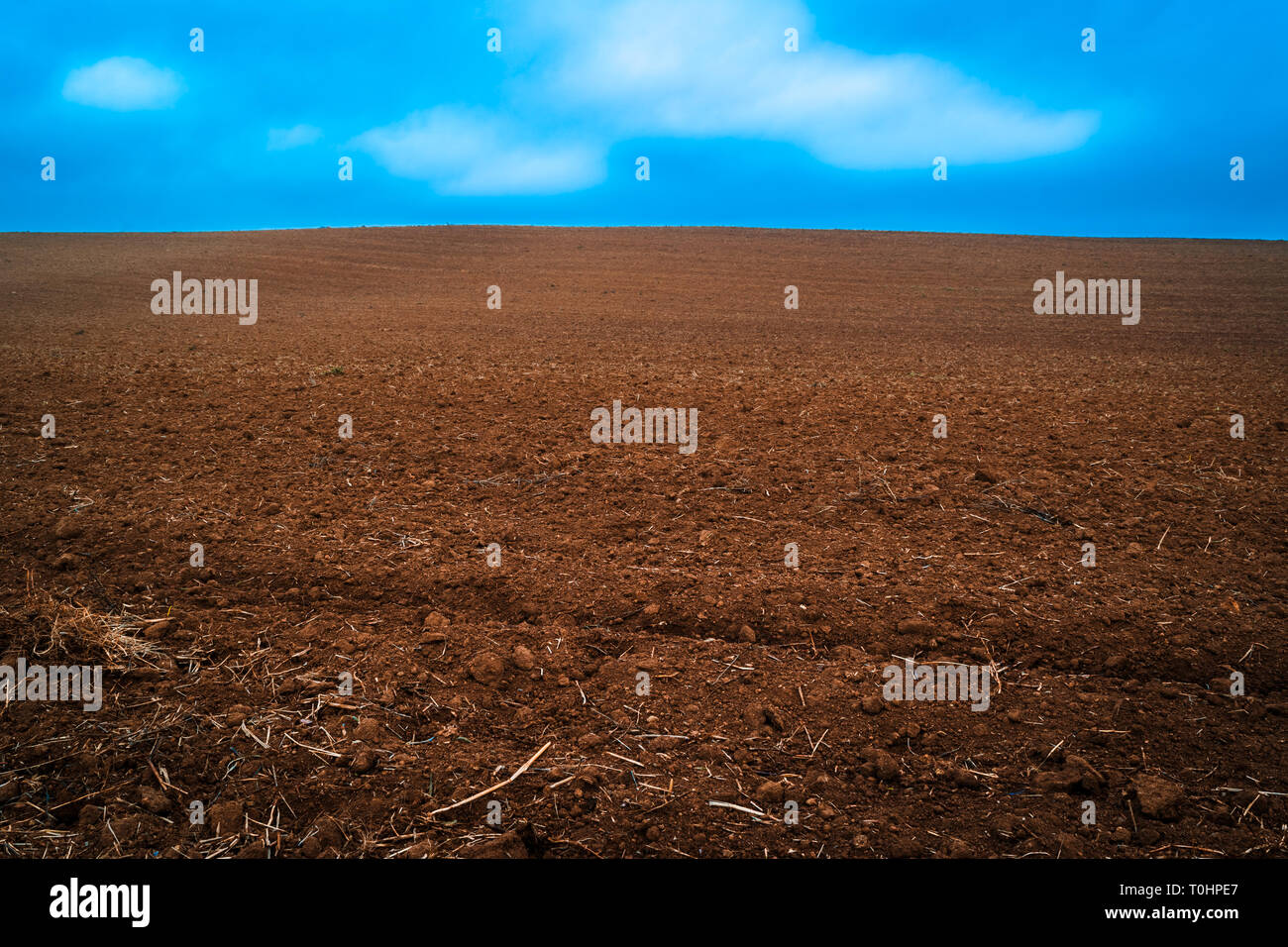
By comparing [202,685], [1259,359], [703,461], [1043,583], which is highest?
[1259,359]

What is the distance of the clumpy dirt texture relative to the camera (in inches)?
126

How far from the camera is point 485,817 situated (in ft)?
10.3

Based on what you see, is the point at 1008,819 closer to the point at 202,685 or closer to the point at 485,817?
the point at 485,817

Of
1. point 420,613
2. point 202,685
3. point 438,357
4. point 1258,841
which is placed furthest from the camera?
point 438,357

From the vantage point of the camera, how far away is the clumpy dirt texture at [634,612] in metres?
3.20

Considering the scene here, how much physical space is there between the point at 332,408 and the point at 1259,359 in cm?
1662

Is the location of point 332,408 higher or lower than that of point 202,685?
higher

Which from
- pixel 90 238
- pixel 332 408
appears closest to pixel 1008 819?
pixel 332 408

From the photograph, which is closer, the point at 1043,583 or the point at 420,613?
the point at 420,613

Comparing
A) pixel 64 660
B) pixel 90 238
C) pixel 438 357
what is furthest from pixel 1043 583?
pixel 90 238

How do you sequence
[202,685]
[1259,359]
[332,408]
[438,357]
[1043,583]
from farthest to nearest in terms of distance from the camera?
[1259,359] → [438,357] → [332,408] → [1043,583] → [202,685]

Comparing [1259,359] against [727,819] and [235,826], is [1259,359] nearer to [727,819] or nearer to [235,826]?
[727,819]

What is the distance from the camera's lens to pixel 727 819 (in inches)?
125

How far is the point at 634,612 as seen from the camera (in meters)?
4.73
